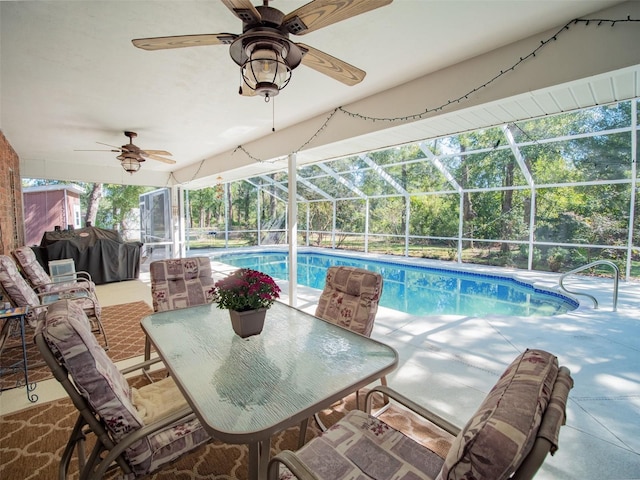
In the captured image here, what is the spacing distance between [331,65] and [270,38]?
0.48 metres

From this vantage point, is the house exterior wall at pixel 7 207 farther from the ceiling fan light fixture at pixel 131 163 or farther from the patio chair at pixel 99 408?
the patio chair at pixel 99 408

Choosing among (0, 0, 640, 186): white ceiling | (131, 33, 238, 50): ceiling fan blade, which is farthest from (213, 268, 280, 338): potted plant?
(0, 0, 640, 186): white ceiling

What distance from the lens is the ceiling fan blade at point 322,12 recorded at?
4.29ft

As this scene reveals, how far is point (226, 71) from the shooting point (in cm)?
276

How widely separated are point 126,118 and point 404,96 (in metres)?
3.58

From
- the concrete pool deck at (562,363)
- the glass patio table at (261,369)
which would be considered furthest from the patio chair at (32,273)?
the glass patio table at (261,369)

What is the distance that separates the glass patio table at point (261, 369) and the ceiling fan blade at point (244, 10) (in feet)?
5.15

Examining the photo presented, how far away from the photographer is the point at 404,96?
311cm

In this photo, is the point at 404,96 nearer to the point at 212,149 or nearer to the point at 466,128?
the point at 466,128

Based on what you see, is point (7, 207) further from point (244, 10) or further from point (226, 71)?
point (244, 10)

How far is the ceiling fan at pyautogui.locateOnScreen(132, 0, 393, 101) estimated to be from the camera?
1.33m

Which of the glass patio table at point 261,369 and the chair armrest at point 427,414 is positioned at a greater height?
the glass patio table at point 261,369

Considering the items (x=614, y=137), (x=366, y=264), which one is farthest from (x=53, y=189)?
(x=614, y=137)

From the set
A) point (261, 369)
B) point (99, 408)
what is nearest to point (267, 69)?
point (261, 369)
